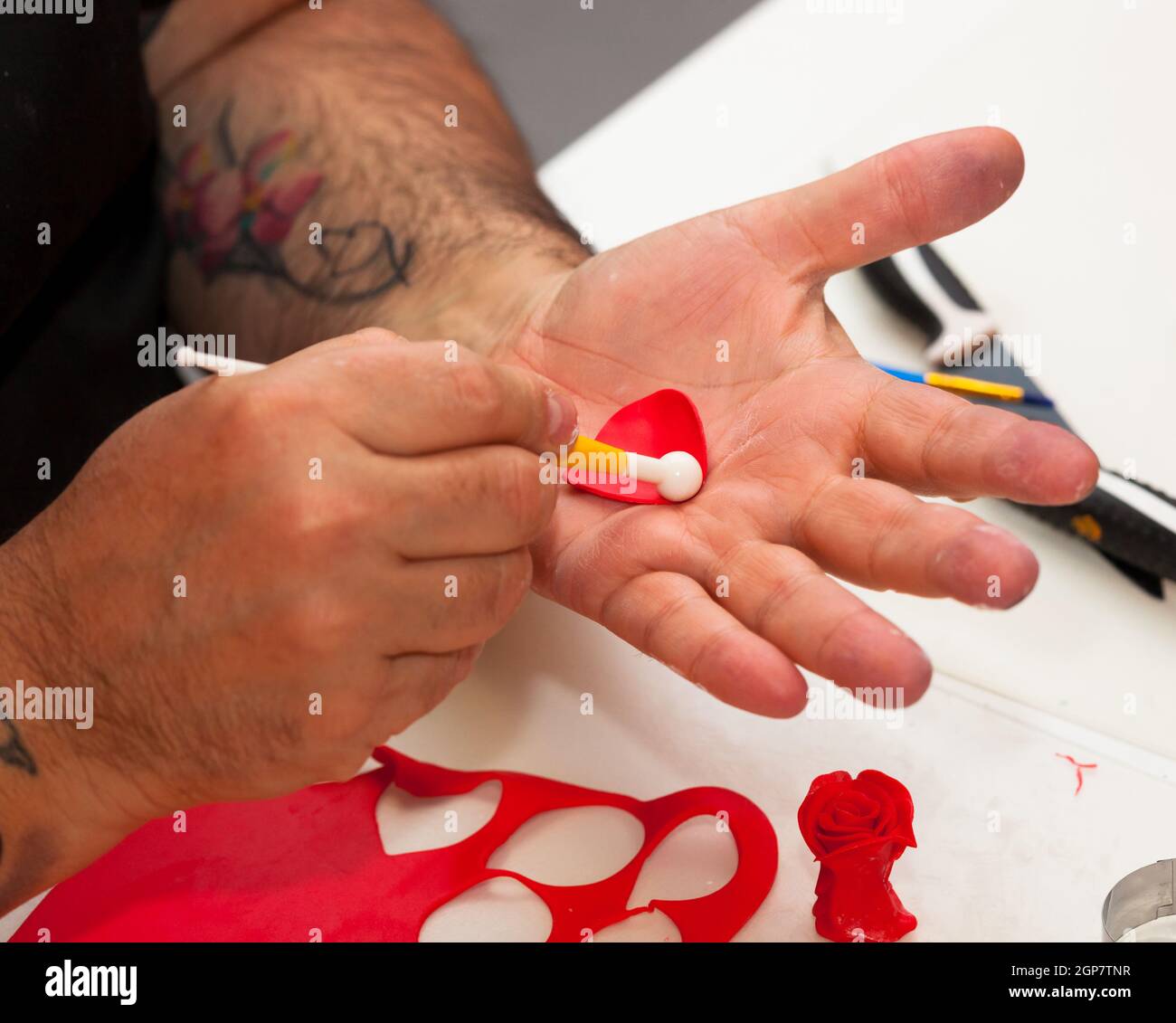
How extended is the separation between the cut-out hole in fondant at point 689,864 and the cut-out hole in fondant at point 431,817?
0.11 metres

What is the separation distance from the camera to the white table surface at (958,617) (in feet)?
2.31

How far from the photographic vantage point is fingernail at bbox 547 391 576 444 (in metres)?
0.64

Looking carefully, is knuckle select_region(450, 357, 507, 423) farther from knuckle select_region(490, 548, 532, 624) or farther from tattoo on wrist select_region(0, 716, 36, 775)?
tattoo on wrist select_region(0, 716, 36, 775)

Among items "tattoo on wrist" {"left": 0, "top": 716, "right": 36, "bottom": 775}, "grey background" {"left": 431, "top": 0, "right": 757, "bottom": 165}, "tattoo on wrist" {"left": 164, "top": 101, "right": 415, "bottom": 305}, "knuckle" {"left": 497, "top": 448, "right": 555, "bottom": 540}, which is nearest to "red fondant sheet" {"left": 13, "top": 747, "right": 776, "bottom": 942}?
"tattoo on wrist" {"left": 0, "top": 716, "right": 36, "bottom": 775}

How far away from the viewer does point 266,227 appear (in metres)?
1.06

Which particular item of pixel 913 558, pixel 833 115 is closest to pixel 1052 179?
pixel 833 115

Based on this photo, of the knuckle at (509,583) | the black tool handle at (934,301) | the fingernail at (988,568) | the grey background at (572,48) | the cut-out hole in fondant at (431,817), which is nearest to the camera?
the fingernail at (988,568)

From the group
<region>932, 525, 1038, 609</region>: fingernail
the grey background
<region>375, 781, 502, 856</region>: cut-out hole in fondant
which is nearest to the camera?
<region>932, 525, 1038, 609</region>: fingernail

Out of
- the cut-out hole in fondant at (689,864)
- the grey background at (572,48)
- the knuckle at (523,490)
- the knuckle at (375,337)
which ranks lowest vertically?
the cut-out hole in fondant at (689,864)

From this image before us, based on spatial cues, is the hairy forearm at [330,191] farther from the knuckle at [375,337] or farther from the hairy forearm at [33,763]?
the hairy forearm at [33,763]

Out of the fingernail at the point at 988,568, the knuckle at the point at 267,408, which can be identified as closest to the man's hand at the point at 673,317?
the fingernail at the point at 988,568

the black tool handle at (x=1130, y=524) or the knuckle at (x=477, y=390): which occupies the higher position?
the knuckle at (x=477, y=390)

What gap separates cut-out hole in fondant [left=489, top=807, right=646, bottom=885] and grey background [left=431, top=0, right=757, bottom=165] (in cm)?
79

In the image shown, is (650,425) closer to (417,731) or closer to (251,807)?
(417,731)
